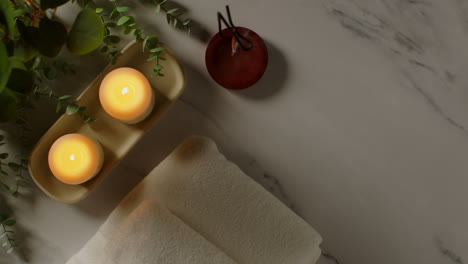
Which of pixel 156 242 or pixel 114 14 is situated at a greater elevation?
pixel 114 14

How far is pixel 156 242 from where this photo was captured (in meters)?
0.74

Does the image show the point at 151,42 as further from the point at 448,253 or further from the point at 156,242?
the point at 448,253

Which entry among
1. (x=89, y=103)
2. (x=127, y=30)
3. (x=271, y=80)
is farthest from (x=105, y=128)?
(x=271, y=80)

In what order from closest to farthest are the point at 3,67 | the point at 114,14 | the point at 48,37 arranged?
the point at 3,67 → the point at 48,37 → the point at 114,14

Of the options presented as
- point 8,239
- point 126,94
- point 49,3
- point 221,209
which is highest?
point 49,3

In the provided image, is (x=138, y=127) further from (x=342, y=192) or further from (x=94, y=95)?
(x=342, y=192)

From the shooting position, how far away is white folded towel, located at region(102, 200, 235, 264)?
0.73 m

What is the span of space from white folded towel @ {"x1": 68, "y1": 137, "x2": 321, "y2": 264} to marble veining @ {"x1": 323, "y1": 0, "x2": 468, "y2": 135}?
0.87 ft

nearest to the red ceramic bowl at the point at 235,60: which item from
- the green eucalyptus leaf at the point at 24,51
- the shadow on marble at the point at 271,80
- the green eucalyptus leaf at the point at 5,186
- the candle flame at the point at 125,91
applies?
the shadow on marble at the point at 271,80

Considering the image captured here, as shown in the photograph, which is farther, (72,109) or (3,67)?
(72,109)

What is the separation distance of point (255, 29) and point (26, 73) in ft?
1.07

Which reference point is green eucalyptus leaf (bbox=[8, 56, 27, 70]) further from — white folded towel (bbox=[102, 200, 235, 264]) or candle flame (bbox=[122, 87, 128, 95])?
white folded towel (bbox=[102, 200, 235, 264])

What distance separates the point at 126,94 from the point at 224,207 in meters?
0.21

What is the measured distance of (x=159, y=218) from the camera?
737 millimetres
